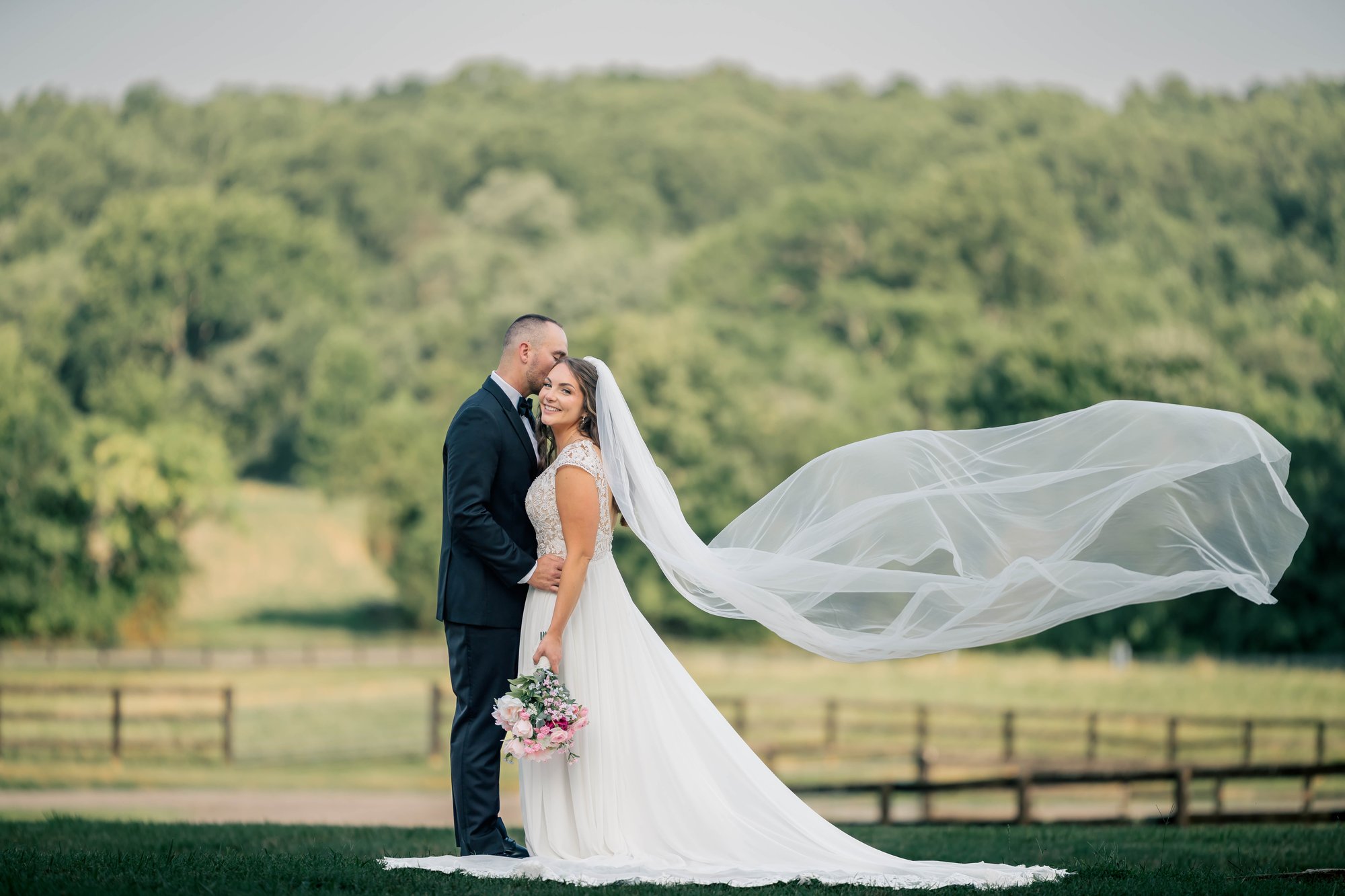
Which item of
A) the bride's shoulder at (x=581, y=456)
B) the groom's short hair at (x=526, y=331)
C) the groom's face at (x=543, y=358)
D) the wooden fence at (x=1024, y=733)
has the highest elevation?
the groom's short hair at (x=526, y=331)

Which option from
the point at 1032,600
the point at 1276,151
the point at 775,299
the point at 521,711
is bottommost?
the point at 521,711

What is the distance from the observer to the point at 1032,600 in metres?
6.02

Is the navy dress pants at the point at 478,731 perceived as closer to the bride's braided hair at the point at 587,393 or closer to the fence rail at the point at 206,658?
the bride's braided hair at the point at 587,393

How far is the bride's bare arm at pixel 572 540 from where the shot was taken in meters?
5.79

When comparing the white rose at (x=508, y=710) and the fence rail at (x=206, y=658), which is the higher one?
the white rose at (x=508, y=710)

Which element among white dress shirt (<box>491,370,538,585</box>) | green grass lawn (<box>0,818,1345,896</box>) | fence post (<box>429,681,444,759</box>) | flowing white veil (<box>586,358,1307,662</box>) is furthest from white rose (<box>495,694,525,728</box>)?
fence post (<box>429,681,444,759</box>)

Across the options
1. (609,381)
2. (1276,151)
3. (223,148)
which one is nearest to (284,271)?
(223,148)

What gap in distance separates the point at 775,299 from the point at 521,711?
61.0m

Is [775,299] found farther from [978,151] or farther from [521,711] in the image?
[521,711]

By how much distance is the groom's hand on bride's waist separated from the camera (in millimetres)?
5910

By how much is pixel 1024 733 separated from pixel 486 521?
51.5 feet

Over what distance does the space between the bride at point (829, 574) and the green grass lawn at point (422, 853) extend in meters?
0.35

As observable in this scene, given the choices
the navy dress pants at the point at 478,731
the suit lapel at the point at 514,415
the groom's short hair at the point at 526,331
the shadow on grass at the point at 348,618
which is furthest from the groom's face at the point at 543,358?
the shadow on grass at the point at 348,618

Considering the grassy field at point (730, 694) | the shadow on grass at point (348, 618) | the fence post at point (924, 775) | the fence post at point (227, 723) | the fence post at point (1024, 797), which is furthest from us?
the shadow on grass at point (348, 618)
